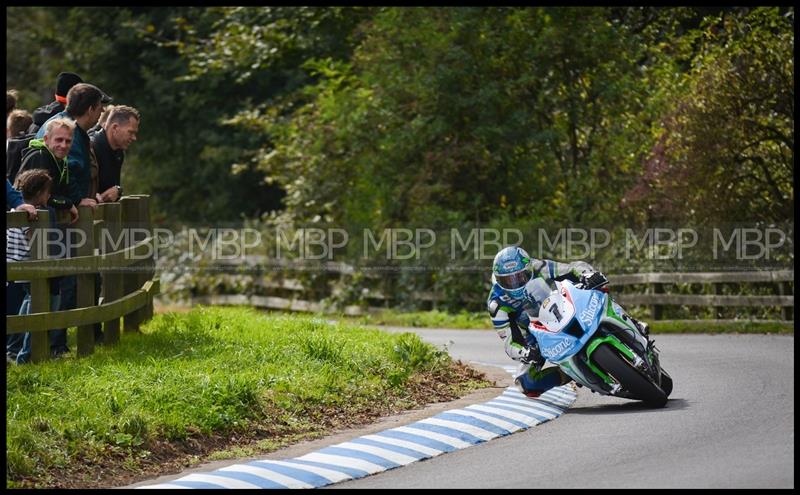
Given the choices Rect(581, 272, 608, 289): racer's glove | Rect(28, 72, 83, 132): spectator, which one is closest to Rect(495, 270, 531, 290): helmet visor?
Rect(581, 272, 608, 289): racer's glove

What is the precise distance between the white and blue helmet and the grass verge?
1.41m

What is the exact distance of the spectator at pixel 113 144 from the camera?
14641 millimetres

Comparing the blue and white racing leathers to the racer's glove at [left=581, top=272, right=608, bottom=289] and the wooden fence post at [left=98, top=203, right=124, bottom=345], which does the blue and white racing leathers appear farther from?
the wooden fence post at [left=98, top=203, right=124, bottom=345]

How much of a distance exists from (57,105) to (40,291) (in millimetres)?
3514

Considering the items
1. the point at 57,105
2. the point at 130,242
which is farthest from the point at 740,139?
the point at 57,105

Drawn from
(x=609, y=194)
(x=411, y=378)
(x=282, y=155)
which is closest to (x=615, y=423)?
(x=411, y=378)

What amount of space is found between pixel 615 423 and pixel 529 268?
6.76 ft

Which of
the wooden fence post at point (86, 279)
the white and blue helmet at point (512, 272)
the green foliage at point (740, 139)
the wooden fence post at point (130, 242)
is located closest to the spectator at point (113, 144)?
the wooden fence post at point (130, 242)

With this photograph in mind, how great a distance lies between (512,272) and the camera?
1296cm

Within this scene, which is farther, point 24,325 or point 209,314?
point 209,314

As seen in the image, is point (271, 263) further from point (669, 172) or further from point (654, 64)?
point (669, 172)

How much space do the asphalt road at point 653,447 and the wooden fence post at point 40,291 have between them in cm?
433

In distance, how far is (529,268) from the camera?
13086 mm

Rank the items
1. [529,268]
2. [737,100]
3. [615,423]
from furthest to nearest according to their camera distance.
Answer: [737,100] < [529,268] < [615,423]
